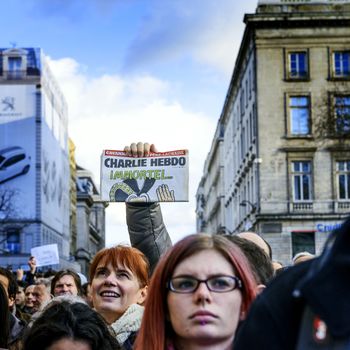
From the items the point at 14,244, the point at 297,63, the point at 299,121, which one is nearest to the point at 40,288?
the point at 299,121

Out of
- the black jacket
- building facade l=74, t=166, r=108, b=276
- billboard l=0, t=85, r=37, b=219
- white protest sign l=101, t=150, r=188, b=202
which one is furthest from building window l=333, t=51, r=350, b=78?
building facade l=74, t=166, r=108, b=276

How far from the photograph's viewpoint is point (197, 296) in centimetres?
255

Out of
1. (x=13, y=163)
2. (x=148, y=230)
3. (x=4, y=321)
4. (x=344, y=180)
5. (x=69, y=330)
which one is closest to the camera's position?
(x=69, y=330)

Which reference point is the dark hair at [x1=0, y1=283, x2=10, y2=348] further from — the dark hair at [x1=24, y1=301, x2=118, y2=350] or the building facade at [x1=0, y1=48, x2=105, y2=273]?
the building facade at [x1=0, y1=48, x2=105, y2=273]

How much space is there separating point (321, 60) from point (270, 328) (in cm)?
4686

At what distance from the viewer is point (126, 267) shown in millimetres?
4988

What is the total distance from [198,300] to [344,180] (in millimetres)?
44272

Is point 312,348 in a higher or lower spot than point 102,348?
higher

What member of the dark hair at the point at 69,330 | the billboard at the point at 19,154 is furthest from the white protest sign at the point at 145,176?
the billboard at the point at 19,154

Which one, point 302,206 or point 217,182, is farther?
point 217,182

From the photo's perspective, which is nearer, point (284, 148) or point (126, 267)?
point (126, 267)

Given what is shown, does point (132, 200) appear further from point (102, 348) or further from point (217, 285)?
point (217, 285)

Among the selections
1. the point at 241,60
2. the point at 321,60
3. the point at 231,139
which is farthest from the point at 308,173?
the point at 231,139

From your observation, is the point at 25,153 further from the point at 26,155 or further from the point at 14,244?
the point at 14,244
